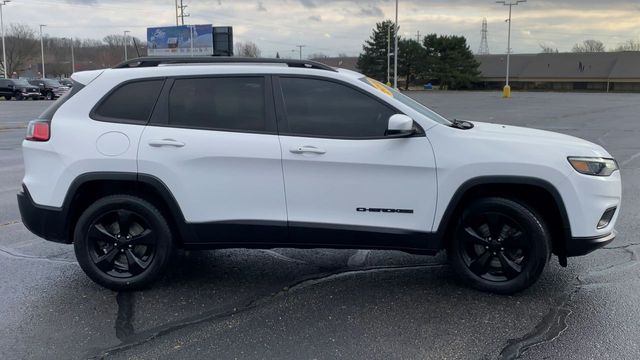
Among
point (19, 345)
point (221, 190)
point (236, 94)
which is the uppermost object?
point (236, 94)

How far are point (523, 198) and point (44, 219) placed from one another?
3.79 m

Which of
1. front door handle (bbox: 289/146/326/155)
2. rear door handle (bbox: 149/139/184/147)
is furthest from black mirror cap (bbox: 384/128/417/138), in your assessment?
rear door handle (bbox: 149/139/184/147)

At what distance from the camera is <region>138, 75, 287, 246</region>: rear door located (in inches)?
164

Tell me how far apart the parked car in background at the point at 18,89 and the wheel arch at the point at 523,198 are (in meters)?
49.9

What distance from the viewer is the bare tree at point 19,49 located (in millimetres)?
96750

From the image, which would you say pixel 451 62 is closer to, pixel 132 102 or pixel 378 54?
pixel 378 54

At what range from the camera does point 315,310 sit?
13.4ft

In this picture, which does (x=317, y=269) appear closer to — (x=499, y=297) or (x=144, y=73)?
(x=499, y=297)

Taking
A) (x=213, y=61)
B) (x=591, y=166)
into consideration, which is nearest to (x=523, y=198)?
(x=591, y=166)

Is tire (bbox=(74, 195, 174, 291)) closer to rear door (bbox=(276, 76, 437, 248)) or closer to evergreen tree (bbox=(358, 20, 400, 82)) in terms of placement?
rear door (bbox=(276, 76, 437, 248))

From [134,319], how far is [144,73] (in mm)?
1931

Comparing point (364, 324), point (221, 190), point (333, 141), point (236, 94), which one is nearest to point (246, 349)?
point (364, 324)

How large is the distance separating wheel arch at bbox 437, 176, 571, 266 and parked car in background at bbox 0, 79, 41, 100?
164ft

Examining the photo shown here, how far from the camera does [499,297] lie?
14.0 ft
